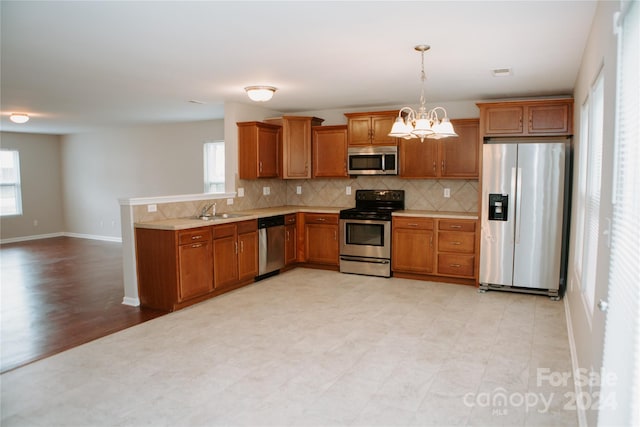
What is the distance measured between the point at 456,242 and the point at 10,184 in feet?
31.0

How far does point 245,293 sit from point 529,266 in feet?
10.8

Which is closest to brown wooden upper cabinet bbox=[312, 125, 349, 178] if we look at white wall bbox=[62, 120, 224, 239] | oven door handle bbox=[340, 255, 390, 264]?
oven door handle bbox=[340, 255, 390, 264]

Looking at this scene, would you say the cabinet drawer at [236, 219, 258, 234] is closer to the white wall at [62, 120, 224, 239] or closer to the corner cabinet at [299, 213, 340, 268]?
the corner cabinet at [299, 213, 340, 268]

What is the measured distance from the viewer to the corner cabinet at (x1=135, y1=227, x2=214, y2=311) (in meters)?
4.41

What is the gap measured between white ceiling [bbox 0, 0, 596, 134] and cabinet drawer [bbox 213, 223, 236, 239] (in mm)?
1615

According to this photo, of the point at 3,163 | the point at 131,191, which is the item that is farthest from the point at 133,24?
the point at 3,163

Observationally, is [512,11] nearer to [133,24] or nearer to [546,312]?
[133,24]

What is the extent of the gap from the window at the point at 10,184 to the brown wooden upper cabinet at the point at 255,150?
6517mm

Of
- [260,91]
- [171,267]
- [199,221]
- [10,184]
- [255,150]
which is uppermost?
[260,91]

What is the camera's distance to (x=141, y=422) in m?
2.42

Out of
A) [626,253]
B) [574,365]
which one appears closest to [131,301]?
[574,365]

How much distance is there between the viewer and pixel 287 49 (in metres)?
3.52

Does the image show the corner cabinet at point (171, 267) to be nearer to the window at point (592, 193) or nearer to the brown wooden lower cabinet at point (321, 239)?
the brown wooden lower cabinet at point (321, 239)

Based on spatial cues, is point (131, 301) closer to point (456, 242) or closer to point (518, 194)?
point (456, 242)
